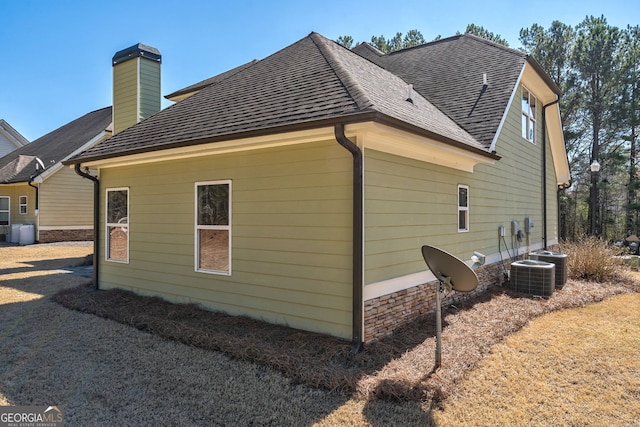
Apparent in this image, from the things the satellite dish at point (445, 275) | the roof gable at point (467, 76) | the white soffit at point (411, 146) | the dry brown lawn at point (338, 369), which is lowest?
the dry brown lawn at point (338, 369)

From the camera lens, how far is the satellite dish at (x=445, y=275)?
160 inches

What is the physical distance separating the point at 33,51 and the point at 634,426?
20055mm

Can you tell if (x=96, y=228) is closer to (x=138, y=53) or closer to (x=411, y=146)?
(x=138, y=53)

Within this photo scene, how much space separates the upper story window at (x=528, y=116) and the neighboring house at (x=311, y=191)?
2.42 ft

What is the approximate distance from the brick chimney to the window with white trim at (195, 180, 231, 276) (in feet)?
20.4

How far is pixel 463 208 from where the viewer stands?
7.32 metres

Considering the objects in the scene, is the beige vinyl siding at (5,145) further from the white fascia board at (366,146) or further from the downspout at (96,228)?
the white fascia board at (366,146)

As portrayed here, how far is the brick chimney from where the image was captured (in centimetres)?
1105

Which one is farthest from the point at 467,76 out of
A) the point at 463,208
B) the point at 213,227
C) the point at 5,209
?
the point at 5,209

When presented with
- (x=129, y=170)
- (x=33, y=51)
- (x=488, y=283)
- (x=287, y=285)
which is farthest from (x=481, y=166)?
(x=33, y=51)

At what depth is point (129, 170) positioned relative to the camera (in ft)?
24.8

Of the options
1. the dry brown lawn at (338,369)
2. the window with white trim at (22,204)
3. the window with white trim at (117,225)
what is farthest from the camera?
the window with white trim at (22,204)

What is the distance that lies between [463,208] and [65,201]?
18.5 meters

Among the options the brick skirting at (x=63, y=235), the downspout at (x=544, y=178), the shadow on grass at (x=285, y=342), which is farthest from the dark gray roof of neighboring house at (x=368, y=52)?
the brick skirting at (x=63, y=235)
